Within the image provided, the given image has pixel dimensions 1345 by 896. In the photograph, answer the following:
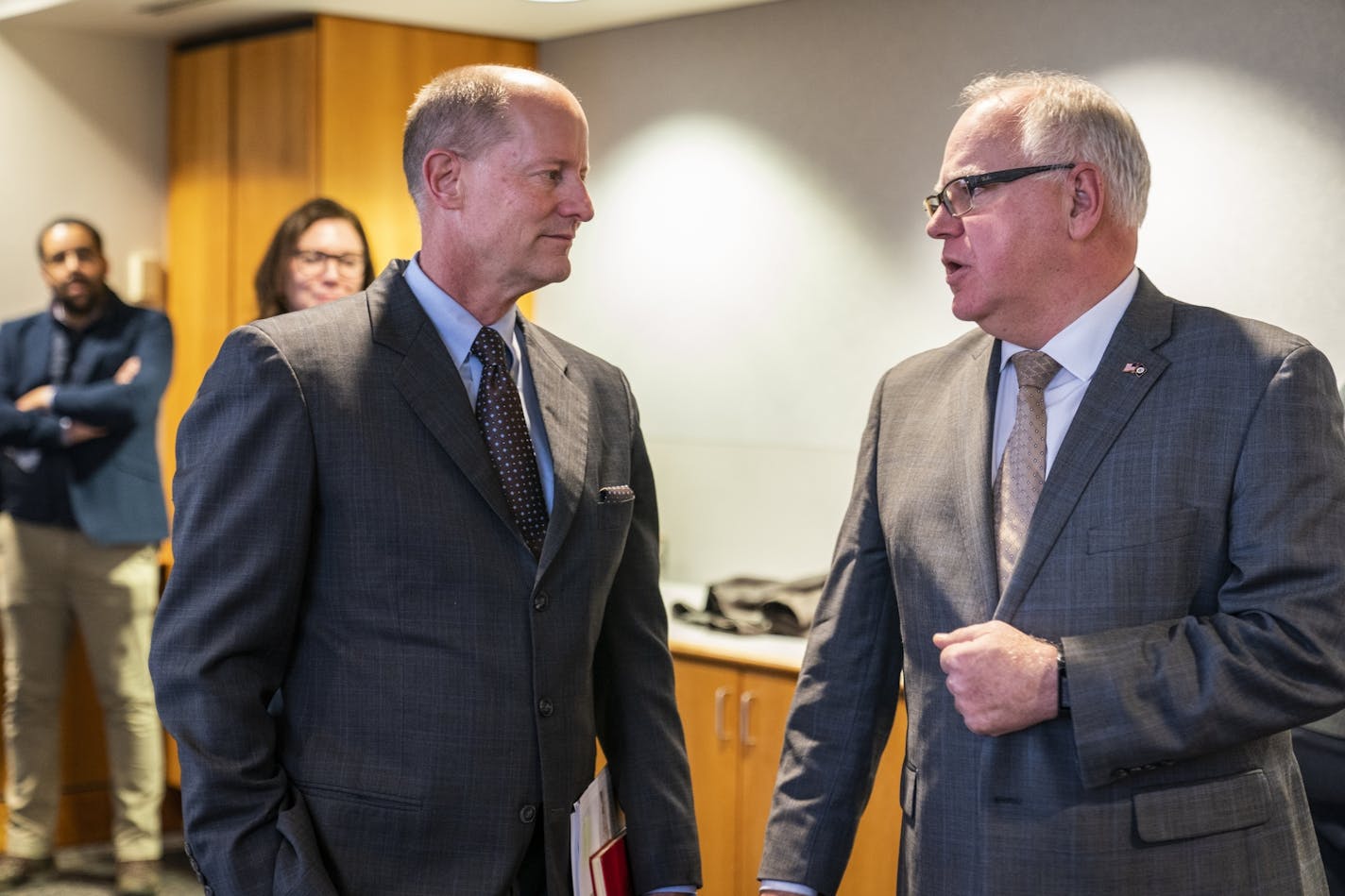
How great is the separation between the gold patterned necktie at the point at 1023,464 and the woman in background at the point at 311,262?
92.5 inches

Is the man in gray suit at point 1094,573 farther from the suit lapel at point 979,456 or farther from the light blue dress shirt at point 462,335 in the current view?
the light blue dress shirt at point 462,335

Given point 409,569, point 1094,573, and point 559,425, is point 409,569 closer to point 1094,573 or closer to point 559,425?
point 559,425

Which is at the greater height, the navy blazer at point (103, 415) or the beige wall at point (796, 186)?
the beige wall at point (796, 186)

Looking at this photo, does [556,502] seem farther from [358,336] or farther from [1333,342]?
[1333,342]

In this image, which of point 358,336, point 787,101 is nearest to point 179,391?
point 787,101

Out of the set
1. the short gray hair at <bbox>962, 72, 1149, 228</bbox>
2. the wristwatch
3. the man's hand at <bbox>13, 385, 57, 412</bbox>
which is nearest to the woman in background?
the man's hand at <bbox>13, 385, 57, 412</bbox>

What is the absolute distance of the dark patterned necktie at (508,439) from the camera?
188cm

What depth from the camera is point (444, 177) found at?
191 cm

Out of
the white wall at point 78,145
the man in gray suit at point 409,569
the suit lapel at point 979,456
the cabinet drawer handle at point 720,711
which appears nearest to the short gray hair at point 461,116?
the man in gray suit at point 409,569

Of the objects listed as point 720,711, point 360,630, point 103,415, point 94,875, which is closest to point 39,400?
point 103,415

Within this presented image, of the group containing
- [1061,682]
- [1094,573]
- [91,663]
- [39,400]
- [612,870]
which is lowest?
[91,663]

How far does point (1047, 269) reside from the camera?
75.4 inches

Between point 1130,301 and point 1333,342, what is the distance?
1653 millimetres

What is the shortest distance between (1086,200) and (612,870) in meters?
1.08
